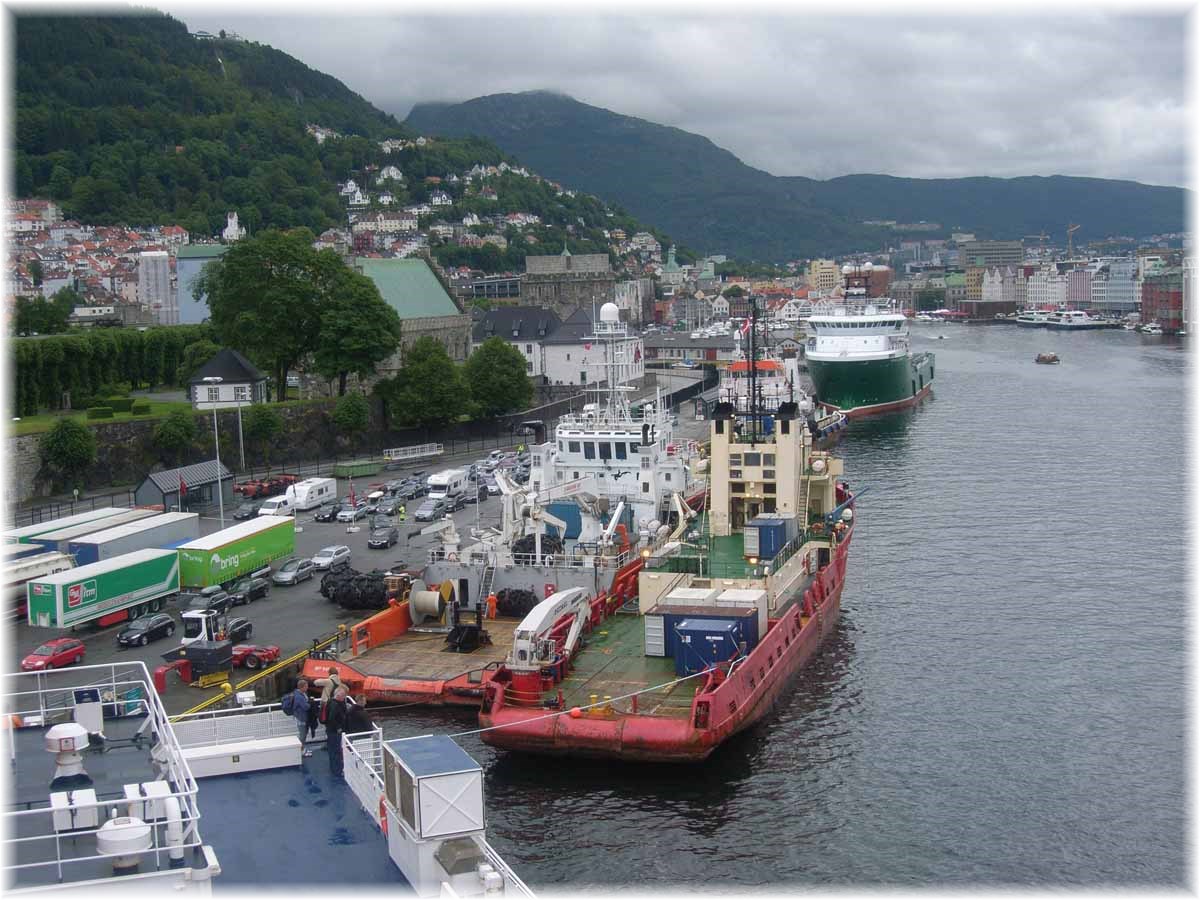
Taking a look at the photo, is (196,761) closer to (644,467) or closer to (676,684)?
(676,684)

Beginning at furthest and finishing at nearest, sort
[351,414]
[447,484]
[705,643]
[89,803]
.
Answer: [351,414]
[447,484]
[705,643]
[89,803]

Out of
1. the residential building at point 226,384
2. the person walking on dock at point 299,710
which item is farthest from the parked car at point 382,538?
the person walking on dock at point 299,710

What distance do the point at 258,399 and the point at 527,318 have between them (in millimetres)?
33521

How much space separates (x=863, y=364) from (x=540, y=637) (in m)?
68.9

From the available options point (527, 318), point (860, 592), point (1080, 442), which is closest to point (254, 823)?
point (860, 592)

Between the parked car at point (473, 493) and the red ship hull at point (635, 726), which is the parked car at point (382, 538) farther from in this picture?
the red ship hull at point (635, 726)

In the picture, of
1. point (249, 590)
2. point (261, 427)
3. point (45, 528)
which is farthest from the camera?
point (261, 427)

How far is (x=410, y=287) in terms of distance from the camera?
3406 inches

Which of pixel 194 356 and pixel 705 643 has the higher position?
pixel 194 356

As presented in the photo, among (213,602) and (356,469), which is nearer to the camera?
(213,602)

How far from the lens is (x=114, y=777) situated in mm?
14469

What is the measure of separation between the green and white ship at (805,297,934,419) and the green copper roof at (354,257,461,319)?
28.3 m

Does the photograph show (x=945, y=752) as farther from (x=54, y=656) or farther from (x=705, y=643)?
(x=54, y=656)

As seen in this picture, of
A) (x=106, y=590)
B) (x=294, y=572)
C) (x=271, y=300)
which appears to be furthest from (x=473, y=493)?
(x=106, y=590)
